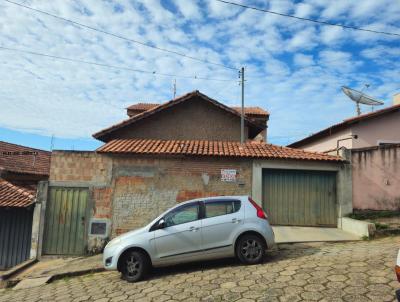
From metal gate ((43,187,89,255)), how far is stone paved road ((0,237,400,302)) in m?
2.54

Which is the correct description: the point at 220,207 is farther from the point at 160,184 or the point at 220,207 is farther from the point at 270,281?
the point at 160,184

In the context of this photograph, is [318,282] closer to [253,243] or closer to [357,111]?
[253,243]

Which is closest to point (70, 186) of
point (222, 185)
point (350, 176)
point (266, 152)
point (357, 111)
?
point (222, 185)

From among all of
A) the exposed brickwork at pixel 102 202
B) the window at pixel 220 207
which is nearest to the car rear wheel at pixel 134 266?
the window at pixel 220 207

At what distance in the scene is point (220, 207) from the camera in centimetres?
750

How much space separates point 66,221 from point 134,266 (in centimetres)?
478

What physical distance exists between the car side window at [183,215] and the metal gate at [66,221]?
4.70m

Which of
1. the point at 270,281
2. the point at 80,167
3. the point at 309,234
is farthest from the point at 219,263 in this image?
the point at 80,167

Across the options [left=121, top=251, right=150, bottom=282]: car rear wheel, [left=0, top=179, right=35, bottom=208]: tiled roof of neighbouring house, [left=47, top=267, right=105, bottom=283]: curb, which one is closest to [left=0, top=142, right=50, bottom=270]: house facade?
[left=0, top=179, right=35, bottom=208]: tiled roof of neighbouring house

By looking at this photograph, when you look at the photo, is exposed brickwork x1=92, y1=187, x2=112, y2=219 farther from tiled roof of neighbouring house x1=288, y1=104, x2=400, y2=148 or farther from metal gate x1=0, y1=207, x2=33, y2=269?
tiled roof of neighbouring house x1=288, y1=104, x2=400, y2=148

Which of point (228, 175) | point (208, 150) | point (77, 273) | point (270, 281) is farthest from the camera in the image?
point (208, 150)

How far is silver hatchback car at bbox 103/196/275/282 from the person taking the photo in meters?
7.16

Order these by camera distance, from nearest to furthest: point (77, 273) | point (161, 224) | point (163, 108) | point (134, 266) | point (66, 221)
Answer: point (134, 266) < point (161, 224) < point (77, 273) < point (66, 221) < point (163, 108)

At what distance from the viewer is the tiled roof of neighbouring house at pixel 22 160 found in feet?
51.8
